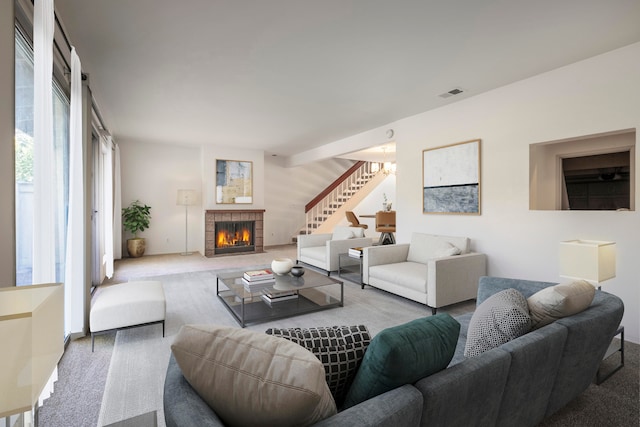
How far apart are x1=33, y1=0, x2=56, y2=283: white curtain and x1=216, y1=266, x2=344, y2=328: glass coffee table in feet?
5.42

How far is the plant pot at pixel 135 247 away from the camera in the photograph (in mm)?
6898

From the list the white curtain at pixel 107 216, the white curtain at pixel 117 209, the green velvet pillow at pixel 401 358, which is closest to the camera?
the green velvet pillow at pixel 401 358

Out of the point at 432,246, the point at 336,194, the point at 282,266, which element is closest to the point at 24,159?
the point at 282,266

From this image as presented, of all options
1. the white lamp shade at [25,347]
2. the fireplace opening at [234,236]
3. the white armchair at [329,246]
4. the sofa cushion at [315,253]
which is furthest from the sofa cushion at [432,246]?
the fireplace opening at [234,236]

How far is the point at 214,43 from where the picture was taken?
9.23 feet

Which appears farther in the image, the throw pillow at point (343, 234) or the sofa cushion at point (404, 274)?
the throw pillow at point (343, 234)

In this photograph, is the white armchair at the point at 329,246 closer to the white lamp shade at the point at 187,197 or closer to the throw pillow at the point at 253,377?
the white lamp shade at the point at 187,197

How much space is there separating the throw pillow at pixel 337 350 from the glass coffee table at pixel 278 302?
2043 millimetres

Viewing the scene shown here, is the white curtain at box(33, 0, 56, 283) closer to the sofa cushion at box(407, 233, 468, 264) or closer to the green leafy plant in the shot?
the sofa cushion at box(407, 233, 468, 264)

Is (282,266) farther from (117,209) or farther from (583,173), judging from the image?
(117,209)

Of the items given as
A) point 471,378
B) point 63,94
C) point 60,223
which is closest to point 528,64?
point 471,378

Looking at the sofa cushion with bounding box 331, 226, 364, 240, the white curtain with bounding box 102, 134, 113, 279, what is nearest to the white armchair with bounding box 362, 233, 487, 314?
the sofa cushion with bounding box 331, 226, 364, 240

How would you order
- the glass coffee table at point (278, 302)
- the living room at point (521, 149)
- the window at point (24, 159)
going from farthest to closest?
the glass coffee table at point (278, 302) < the living room at point (521, 149) < the window at point (24, 159)

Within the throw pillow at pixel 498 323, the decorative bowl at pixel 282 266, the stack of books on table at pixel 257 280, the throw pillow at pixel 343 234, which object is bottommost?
the stack of books on table at pixel 257 280
